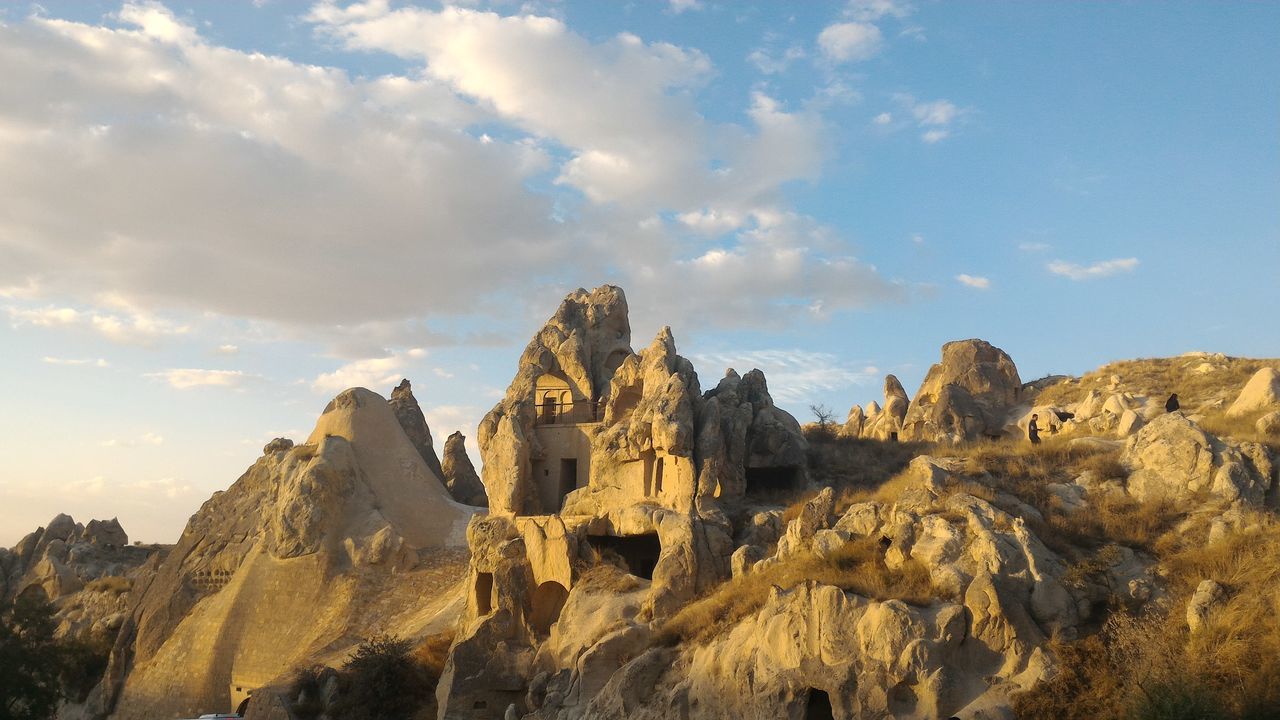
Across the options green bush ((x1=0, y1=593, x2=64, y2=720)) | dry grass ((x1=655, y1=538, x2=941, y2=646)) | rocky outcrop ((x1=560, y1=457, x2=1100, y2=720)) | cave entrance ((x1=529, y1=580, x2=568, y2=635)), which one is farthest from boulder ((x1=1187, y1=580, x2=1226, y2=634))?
green bush ((x1=0, y1=593, x2=64, y2=720))

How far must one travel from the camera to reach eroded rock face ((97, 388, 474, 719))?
31.3 m

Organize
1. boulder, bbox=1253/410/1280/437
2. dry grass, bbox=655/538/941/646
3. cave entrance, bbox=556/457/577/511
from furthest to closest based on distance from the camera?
cave entrance, bbox=556/457/577/511
boulder, bbox=1253/410/1280/437
dry grass, bbox=655/538/941/646

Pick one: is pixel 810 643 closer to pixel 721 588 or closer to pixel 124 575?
pixel 721 588

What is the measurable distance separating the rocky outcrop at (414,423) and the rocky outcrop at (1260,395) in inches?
1003

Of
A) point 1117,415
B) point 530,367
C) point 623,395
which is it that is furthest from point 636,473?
point 1117,415

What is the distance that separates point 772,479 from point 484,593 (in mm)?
8609

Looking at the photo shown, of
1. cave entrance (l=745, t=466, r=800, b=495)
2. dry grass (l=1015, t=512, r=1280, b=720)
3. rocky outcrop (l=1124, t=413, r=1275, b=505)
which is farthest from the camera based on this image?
cave entrance (l=745, t=466, r=800, b=495)

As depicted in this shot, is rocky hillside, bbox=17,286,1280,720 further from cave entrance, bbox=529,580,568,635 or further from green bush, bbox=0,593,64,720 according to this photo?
green bush, bbox=0,593,64,720

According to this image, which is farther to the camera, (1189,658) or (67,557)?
(67,557)

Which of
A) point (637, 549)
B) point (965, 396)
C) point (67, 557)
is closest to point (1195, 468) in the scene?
point (637, 549)

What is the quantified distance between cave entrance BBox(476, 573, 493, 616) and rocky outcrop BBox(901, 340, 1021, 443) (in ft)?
47.1

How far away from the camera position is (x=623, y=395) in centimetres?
3306

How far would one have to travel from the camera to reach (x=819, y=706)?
18172mm

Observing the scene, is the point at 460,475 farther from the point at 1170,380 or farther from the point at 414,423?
the point at 1170,380
